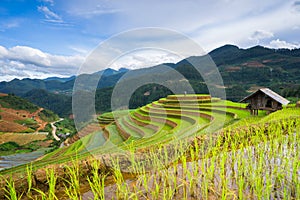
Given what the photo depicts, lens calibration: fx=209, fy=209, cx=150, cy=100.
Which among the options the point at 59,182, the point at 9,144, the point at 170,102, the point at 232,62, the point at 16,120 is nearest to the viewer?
the point at 59,182

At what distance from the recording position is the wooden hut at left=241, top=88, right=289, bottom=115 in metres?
12.5

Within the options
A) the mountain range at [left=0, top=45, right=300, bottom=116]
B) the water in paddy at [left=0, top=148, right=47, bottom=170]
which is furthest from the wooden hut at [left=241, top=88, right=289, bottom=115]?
the water in paddy at [left=0, top=148, right=47, bottom=170]

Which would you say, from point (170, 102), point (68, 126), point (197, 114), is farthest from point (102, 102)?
point (197, 114)

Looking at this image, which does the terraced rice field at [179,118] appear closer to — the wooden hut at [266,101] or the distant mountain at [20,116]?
the wooden hut at [266,101]

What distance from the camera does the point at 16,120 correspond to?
63.7 meters

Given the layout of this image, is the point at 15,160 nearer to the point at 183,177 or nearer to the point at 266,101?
the point at 266,101

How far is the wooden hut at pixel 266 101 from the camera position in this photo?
12.5m

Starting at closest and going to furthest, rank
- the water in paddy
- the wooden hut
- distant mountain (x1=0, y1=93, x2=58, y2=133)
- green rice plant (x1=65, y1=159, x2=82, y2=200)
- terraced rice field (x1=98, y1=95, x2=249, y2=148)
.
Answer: green rice plant (x1=65, y1=159, x2=82, y2=200) < the wooden hut < terraced rice field (x1=98, y1=95, x2=249, y2=148) < the water in paddy < distant mountain (x1=0, y1=93, x2=58, y2=133)

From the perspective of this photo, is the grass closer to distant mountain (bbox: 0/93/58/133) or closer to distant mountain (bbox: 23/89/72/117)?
distant mountain (bbox: 0/93/58/133)

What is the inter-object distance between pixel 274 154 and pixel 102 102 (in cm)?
7383

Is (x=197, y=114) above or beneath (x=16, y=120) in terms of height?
above

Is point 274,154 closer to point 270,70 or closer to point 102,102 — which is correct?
point 102,102

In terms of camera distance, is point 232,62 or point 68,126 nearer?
point 68,126

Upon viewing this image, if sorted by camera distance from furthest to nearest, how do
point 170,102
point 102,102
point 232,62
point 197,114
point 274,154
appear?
point 232,62 → point 102,102 → point 170,102 → point 197,114 → point 274,154
